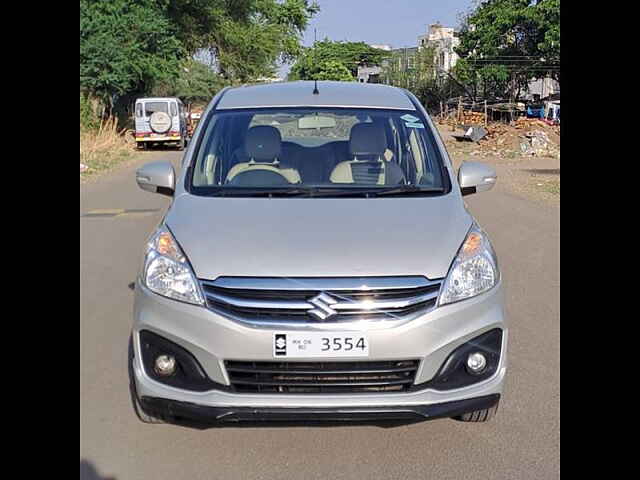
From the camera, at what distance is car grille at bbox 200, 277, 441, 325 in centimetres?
342

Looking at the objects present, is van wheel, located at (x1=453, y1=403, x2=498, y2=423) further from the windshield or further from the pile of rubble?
the pile of rubble

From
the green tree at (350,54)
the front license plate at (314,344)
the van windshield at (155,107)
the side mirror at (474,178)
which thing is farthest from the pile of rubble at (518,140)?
the green tree at (350,54)

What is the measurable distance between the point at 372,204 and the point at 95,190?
13358 millimetres

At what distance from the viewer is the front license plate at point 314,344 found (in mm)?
3385

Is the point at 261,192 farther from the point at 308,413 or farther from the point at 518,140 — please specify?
the point at 518,140

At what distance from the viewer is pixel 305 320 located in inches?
134

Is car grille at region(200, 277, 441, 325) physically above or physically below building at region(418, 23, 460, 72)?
below

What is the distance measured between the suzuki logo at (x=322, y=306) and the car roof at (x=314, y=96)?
83.3 inches

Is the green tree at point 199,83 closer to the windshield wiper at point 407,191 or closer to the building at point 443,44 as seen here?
the building at point 443,44

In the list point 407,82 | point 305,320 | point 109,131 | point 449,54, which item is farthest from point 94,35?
point 449,54

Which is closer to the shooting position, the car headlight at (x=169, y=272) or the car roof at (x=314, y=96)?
the car headlight at (x=169, y=272)

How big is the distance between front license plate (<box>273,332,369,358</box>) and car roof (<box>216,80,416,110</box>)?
2227 millimetres

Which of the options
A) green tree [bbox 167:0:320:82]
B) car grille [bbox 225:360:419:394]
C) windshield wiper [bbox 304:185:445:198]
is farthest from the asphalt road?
green tree [bbox 167:0:320:82]
